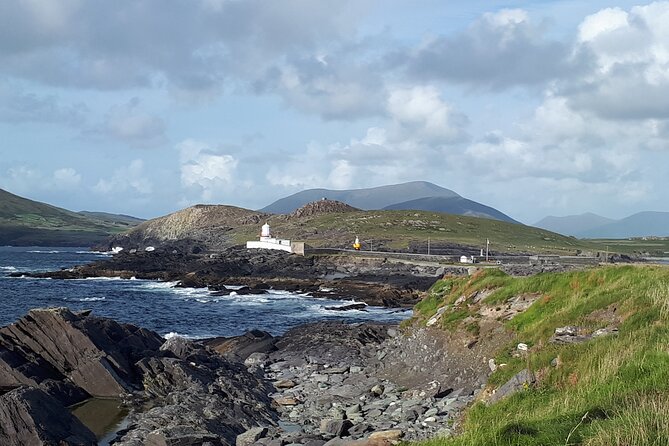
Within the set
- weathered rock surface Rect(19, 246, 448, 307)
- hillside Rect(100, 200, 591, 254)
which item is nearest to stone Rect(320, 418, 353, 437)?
weathered rock surface Rect(19, 246, 448, 307)

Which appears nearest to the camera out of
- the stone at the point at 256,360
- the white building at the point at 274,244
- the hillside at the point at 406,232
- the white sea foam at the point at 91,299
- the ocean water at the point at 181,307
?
the stone at the point at 256,360

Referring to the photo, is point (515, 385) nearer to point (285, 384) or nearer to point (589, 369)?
point (589, 369)

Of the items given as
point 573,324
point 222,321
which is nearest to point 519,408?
point 573,324

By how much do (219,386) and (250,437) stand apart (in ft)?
26.8

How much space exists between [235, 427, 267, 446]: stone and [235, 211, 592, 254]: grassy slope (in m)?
115

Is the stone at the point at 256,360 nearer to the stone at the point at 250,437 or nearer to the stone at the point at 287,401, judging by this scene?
the stone at the point at 287,401

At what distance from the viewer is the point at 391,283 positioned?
83.2m

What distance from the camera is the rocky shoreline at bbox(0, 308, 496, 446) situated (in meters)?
19.8

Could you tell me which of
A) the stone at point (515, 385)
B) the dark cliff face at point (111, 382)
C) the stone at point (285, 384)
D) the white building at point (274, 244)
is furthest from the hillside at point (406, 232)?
the stone at point (515, 385)

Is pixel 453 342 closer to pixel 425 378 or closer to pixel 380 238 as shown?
pixel 425 378

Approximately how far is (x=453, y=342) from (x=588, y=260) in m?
82.1

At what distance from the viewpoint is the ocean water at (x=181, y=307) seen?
5241cm

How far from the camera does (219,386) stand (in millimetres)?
27375

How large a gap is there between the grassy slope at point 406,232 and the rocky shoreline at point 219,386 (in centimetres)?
10337
